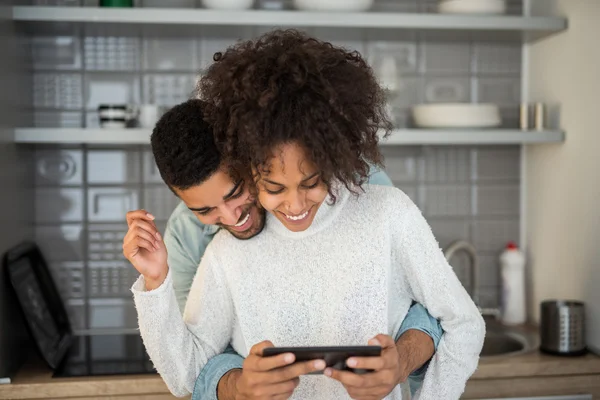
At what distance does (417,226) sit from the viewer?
148cm

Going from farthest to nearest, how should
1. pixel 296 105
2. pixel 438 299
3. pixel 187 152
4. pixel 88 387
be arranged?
pixel 88 387 → pixel 438 299 → pixel 187 152 → pixel 296 105

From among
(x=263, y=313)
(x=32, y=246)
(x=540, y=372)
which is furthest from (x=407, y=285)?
(x=32, y=246)

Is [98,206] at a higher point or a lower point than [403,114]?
lower

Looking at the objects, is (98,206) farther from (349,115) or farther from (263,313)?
(349,115)

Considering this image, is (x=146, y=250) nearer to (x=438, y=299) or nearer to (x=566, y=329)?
(x=438, y=299)

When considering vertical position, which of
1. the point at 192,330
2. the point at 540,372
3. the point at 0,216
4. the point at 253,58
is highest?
the point at 253,58

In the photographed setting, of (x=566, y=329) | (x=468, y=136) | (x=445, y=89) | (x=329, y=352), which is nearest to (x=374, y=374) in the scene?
(x=329, y=352)

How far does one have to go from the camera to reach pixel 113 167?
8.79 feet

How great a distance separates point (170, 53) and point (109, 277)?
31.4 inches

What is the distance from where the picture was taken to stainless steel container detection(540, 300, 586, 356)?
2277 mm

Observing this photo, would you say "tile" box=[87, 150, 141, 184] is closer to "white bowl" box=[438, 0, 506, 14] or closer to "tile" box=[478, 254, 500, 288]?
"white bowl" box=[438, 0, 506, 14]

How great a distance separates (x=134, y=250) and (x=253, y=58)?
1.32 ft

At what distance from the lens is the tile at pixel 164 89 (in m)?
2.67

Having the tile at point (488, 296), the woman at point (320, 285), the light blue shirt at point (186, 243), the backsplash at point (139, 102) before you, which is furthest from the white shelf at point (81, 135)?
the tile at point (488, 296)
